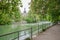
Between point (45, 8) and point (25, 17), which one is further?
point (25, 17)

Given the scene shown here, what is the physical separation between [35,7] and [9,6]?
29.7 feet

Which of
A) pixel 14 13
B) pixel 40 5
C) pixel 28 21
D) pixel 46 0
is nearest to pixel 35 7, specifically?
pixel 40 5

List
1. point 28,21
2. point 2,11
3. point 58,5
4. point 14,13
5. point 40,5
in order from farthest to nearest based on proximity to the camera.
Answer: point 28,21, point 40,5, point 58,5, point 14,13, point 2,11

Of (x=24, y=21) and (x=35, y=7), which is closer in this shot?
(x=35, y=7)

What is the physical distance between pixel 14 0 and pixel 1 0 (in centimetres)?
57

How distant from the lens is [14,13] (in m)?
8.04

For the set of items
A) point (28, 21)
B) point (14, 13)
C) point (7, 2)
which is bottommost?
point (28, 21)

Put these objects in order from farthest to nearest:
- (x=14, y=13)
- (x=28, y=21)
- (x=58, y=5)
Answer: (x=28, y=21) < (x=58, y=5) < (x=14, y=13)

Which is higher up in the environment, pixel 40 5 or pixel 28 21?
pixel 40 5

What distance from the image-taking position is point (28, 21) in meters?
65.0

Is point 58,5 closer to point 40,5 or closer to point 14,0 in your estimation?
point 40,5

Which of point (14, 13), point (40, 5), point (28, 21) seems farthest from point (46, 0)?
point (28, 21)

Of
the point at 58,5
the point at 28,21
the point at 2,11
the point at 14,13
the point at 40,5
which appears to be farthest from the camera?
the point at 28,21

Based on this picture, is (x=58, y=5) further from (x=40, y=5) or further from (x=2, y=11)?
(x=2, y=11)
